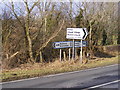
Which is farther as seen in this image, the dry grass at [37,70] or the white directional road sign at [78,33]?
the white directional road sign at [78,33]

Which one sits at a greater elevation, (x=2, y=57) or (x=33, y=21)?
(x=33, y=21)

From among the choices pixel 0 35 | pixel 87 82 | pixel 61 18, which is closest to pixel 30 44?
pixel 0 35

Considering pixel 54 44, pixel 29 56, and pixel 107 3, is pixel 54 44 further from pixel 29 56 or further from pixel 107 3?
pixel 107 3

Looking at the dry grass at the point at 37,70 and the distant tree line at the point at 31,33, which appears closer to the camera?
the dry grass at the point at 37,70

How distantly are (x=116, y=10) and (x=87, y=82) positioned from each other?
2844cm

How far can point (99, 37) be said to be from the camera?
102ft

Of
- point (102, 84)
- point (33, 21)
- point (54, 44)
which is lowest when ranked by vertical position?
point (102, 84)

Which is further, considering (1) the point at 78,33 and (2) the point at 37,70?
(1) the point at 78,33

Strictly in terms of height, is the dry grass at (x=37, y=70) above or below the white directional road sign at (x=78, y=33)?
below

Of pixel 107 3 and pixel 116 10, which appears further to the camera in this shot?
pixel 116 10

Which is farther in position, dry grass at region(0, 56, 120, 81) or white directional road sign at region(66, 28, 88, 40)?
white directional road sign at region(66, 28, 88, 40)

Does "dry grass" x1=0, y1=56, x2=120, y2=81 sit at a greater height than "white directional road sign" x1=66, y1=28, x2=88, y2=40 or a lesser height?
lesser

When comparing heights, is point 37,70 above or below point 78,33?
below

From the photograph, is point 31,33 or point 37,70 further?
point 31,33
